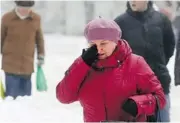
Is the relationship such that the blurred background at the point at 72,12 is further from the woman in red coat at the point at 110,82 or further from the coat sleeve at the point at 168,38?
the woman in red coat at the point at 110,82

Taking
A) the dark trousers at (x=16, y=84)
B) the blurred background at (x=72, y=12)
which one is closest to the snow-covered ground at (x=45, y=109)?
the dark trousers at (x=16, y=84)

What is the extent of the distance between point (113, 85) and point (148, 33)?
181 cm

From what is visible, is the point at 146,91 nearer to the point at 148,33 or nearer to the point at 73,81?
the point at 73,81

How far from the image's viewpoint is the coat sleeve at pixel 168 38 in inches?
223

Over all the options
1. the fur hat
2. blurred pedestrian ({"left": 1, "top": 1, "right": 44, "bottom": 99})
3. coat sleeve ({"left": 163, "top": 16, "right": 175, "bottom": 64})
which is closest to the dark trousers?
blurred pedestrian ({"left": 1, "top": 1, "right": 44, "bottom": 99})

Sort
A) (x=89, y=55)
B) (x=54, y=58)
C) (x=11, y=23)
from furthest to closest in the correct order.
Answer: (x=54, y=58), (x=11, y=23), (x=89, y=55)

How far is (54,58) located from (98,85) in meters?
11.3

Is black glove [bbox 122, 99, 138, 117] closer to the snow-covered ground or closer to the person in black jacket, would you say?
the person in black jacket

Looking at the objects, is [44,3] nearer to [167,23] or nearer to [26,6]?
[26,6]

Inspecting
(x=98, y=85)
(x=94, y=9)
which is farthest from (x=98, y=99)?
(x=94, y=9)

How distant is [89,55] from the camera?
3.74m

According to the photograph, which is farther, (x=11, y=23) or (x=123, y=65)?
(x=11, y=23)

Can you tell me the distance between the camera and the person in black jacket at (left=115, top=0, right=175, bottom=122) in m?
5.55

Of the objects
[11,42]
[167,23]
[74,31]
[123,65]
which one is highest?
[123,65]
